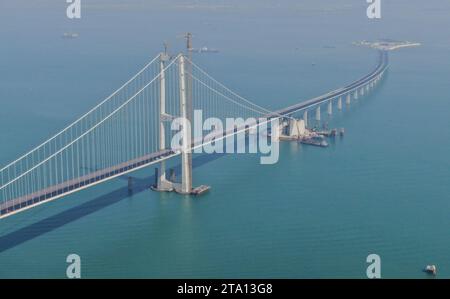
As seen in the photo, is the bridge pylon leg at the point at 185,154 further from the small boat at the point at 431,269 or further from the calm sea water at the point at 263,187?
the small boat at the point at 431,269

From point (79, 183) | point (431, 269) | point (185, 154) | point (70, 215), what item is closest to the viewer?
point (431, 269)

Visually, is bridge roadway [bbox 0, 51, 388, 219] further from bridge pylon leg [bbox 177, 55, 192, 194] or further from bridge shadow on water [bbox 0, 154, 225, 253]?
bridge shadow on water [bbox 0, 154, 225, 253]

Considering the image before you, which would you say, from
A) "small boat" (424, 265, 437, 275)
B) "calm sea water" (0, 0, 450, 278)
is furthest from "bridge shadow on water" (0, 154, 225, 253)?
"small boat" (424, 265, 437, 275)

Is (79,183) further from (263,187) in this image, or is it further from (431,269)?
(431,269)

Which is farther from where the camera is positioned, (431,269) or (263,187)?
(263,187)

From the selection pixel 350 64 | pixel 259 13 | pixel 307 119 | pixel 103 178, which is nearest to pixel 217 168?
pixel 103 178

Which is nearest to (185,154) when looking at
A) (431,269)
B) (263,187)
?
(263,187)
